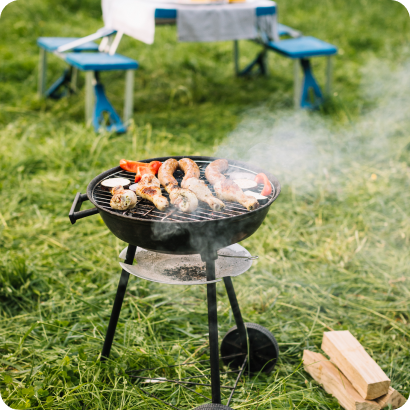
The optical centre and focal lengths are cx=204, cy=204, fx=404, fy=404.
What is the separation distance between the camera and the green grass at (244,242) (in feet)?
8.05

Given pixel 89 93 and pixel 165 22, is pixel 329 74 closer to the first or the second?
pixel 165 22

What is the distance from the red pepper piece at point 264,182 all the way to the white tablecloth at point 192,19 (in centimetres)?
323

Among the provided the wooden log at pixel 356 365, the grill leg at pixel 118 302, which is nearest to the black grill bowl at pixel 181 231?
the grill leg at pixel 118 302

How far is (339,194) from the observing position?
4.35 m

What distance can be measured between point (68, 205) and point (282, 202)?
87.1 inches

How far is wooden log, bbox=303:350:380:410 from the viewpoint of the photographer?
2.18 metres

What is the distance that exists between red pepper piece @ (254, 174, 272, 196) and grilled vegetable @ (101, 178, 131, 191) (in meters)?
0.74

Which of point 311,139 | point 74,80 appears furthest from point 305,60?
point 74,80

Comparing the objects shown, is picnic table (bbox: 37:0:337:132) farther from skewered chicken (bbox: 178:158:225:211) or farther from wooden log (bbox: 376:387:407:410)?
wooden log (bbox: 376:387:407:410)

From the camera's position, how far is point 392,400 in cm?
221

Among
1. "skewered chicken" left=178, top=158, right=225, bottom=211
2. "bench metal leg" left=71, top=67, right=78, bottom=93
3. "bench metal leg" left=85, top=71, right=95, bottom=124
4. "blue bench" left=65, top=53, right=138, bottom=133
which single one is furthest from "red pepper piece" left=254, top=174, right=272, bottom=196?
"bench metal leg" left=71, top=67, right=78, bottom=93

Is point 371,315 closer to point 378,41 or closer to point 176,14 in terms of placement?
point 176,14

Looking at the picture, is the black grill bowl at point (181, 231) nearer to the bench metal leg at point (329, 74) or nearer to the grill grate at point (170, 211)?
the grill grate at point (170, 211)

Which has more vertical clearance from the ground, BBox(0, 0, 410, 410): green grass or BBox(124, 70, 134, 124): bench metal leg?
BBox(124, 70, 134, 124): bench metal leg
